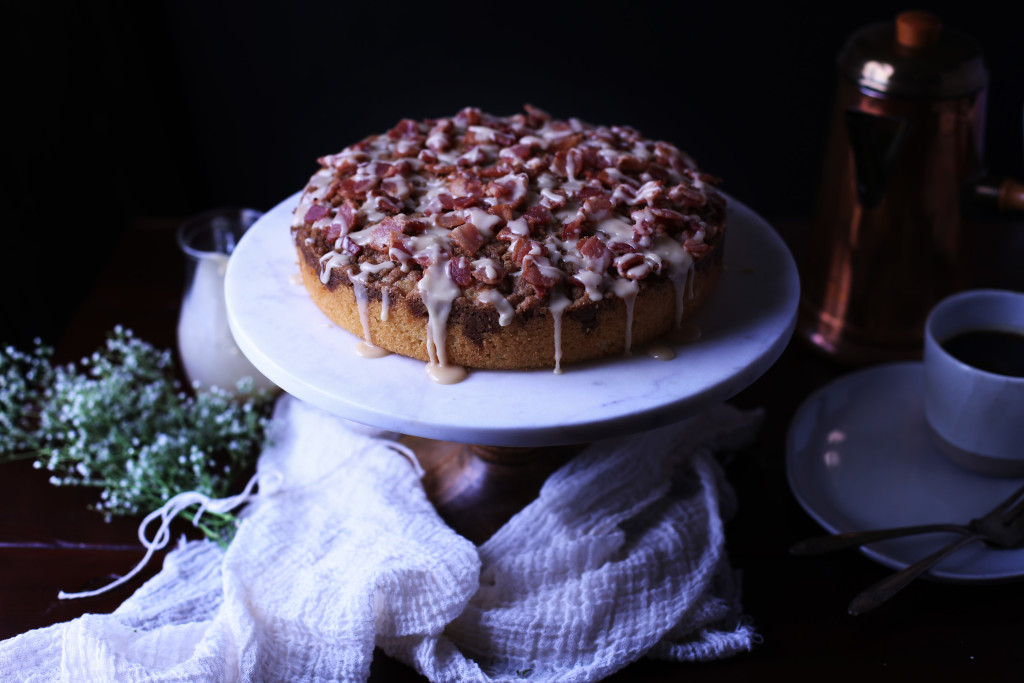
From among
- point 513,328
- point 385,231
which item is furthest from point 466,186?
point 513,328

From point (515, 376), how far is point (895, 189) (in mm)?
885

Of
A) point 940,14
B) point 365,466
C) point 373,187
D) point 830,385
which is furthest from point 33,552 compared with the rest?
point 940,14

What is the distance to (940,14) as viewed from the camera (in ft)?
7.33

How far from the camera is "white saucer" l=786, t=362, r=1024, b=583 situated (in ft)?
3.95

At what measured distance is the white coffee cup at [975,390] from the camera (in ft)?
4.03

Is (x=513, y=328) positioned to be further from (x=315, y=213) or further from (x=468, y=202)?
(x=315, y=213)

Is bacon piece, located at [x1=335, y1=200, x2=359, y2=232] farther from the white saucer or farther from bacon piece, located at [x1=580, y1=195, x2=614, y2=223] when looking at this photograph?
the white saucer

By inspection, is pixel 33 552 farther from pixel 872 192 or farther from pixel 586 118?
pixel 586 118

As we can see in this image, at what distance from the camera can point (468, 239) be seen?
3.55ft

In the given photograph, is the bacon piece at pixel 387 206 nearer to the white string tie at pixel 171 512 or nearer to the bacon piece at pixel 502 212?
the bacon piece at pixel 502 212

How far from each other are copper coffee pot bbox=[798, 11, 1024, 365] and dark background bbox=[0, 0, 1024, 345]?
788mm

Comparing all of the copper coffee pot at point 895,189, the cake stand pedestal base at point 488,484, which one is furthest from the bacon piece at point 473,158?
the copper coffee pot at point 895,189

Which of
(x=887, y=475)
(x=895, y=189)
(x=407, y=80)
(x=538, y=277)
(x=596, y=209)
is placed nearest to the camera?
(x=538, y=277)

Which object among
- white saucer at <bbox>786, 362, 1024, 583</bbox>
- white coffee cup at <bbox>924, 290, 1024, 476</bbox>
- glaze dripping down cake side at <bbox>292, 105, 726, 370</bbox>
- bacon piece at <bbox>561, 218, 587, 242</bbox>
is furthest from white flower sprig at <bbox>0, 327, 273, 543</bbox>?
white coffee cup at <bbox>924, 290, 1024, 476</bbox>
